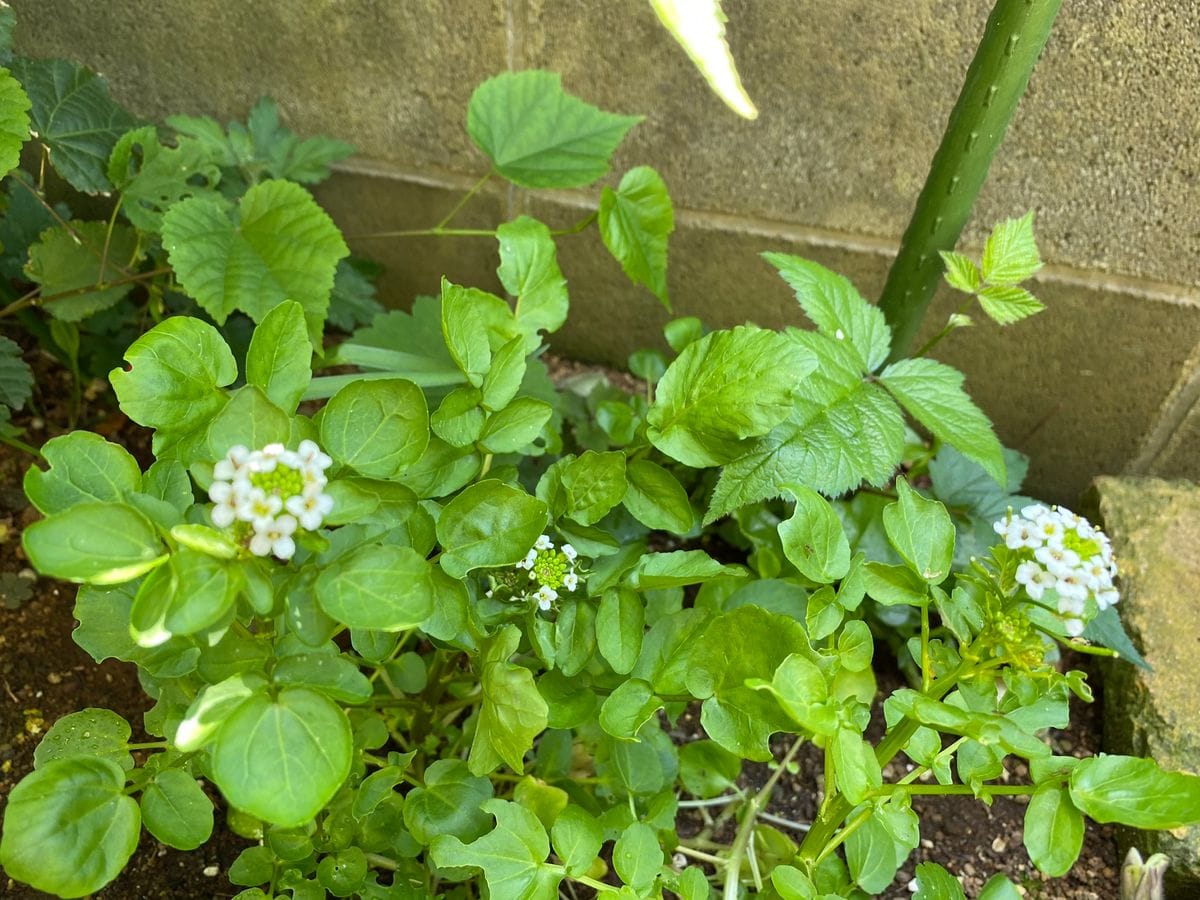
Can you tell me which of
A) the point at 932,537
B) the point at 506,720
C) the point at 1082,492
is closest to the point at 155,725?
the point at 506,720

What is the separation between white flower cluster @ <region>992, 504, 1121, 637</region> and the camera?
0.71 m

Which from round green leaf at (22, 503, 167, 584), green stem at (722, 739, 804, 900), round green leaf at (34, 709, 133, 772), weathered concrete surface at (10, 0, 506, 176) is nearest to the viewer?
round green leaf at (22, 503, 167, 584)

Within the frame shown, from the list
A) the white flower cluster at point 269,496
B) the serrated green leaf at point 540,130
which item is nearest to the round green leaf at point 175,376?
the white flower cluster at point 269,496

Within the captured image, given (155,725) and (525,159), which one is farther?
(525,159)

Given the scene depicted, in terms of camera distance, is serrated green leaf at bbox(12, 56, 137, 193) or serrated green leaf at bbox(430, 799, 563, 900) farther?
serrated green leaf at bbox(12, 56, 137, 193)

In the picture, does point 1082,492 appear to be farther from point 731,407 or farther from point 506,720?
point 506,720

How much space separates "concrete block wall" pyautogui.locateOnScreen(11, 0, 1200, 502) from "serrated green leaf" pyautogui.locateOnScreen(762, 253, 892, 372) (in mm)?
309

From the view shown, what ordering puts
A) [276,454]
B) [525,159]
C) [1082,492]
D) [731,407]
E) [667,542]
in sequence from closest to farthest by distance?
[276,454], [731,407], [525,159], [667,542], [1082,492]

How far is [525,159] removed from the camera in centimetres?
120

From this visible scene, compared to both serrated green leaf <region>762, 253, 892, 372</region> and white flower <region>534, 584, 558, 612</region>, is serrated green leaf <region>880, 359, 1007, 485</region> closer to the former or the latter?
serrated green leaf <region>762, 253, 892, 372</region>

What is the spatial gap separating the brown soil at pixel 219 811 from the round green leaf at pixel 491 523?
1.61ft

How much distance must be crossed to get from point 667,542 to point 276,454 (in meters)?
0.78

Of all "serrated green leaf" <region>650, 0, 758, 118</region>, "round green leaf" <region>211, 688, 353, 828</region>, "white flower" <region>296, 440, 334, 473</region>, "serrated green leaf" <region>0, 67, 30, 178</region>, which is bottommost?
"round green leaf" <region>211, 688, 353, 828</region>

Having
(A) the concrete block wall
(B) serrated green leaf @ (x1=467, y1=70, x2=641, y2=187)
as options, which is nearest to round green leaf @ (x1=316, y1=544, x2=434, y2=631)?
(B) serrated green leaf @ (x1=467, y1=70, x2=641, y2=187)
